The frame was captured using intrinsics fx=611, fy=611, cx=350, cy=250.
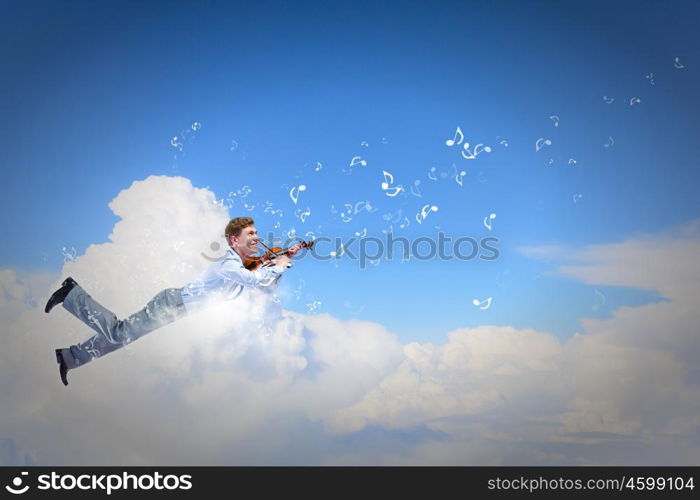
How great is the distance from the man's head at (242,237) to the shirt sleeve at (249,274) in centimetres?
26

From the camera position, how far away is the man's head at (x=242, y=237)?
22.7 ft

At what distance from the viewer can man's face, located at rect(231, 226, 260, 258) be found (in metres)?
6.92

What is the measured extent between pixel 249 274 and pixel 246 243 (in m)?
0.50

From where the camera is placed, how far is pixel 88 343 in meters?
6.98

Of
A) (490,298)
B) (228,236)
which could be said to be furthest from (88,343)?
(490,298)

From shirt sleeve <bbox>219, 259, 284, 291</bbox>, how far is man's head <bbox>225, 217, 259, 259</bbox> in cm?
26

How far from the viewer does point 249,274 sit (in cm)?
657

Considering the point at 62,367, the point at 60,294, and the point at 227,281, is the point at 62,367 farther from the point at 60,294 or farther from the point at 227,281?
the point at 227,281

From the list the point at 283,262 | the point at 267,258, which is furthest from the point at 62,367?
the point at 283,262
